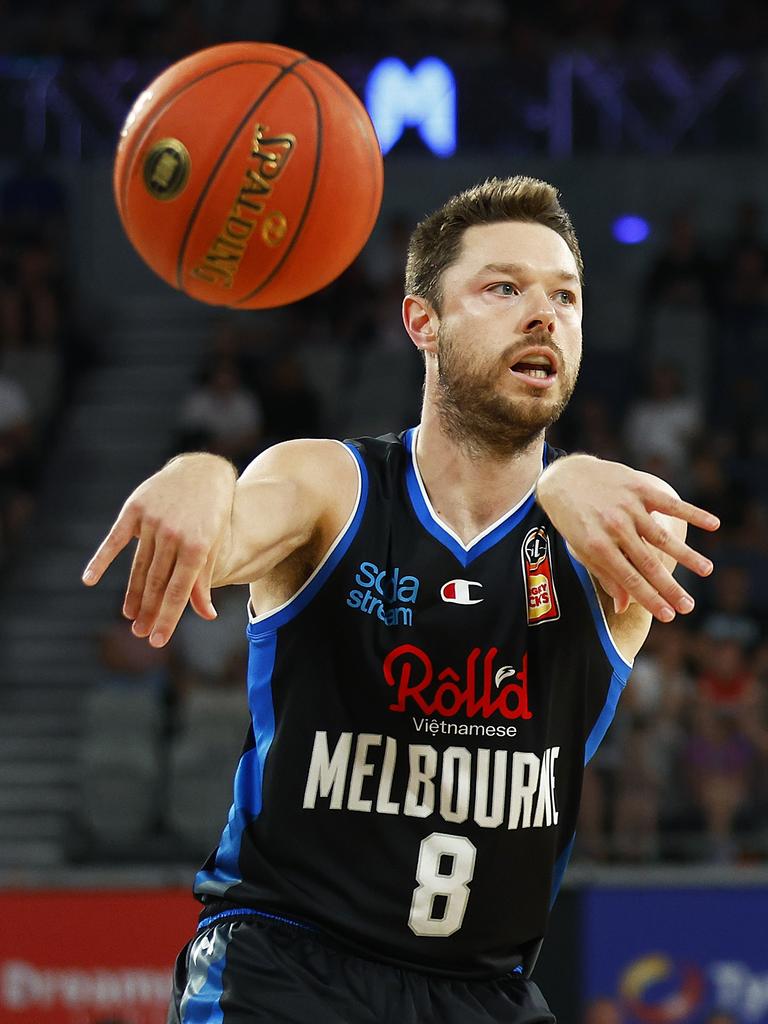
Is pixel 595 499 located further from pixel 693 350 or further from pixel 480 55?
pixel 480 55

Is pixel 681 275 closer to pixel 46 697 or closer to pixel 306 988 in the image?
pixel 46 697

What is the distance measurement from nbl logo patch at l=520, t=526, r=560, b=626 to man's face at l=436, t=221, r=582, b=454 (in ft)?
0.71

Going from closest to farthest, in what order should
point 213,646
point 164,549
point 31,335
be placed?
point 164,549, point 213,646, point 31,335

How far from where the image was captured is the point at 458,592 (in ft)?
11.3

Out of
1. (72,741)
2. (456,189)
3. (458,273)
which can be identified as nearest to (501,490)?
(458,273)

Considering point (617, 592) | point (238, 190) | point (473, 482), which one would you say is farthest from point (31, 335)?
point (617, 592)

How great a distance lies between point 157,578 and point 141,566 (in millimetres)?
41

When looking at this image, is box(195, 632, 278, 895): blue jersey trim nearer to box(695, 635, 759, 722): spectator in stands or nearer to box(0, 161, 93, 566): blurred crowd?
box(695, 635, 759, 722): spectator in stands

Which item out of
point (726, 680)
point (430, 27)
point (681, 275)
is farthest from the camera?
point (430, 27)

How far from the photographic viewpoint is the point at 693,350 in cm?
1175

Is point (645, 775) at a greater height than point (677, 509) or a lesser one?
lesser

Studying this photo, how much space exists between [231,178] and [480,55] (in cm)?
953

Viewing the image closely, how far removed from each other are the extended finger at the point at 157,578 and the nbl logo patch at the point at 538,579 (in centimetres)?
98

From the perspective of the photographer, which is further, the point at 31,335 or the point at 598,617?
the point at 31,335
